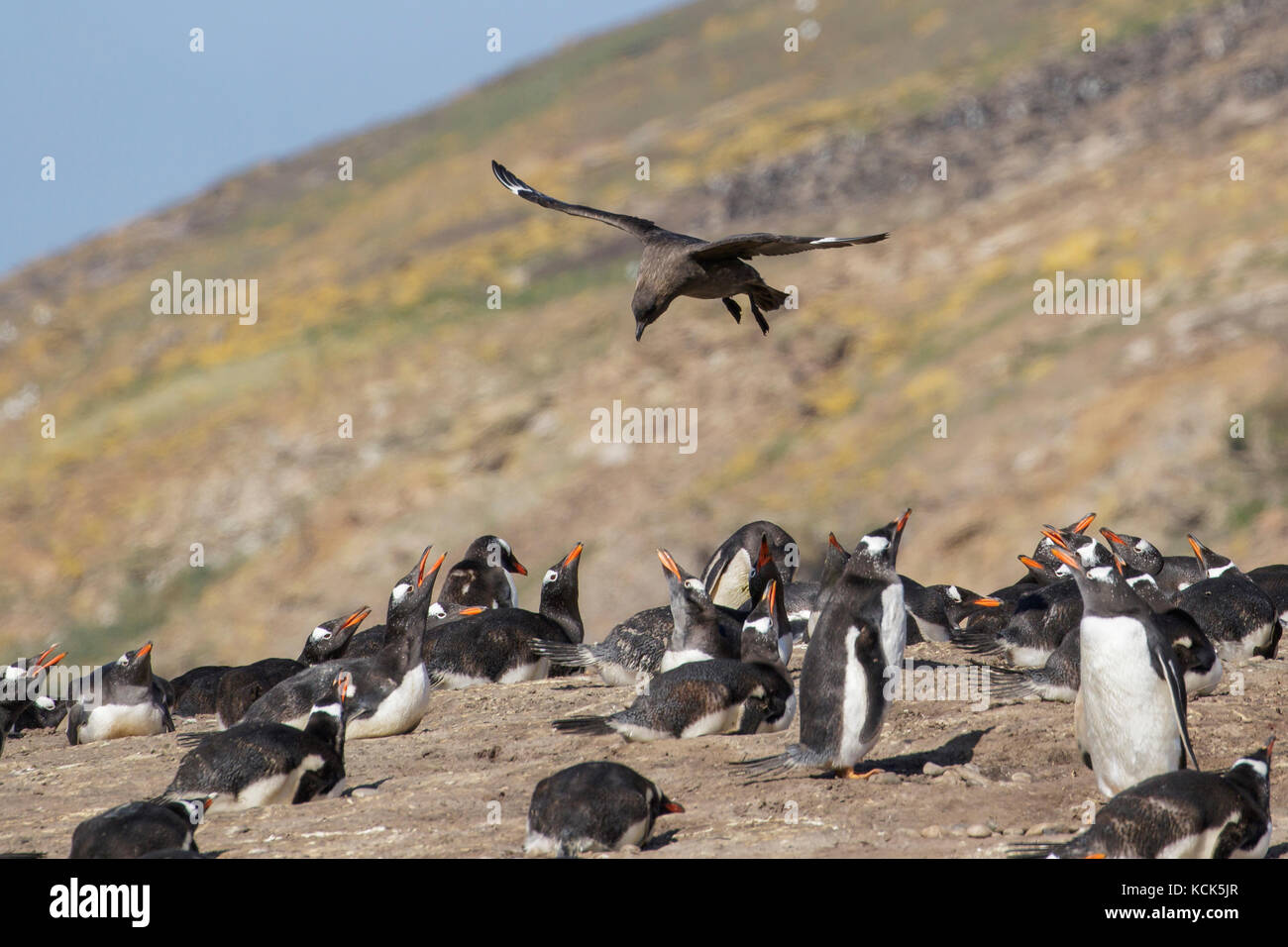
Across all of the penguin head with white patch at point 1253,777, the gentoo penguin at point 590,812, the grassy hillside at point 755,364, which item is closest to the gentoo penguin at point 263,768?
the gentoo penguin at point 590,812

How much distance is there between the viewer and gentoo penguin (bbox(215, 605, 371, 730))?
11.2 metres

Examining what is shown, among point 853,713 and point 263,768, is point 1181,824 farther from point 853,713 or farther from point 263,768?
point 263,768

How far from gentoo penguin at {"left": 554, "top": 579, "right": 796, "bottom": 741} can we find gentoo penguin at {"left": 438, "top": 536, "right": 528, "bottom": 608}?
452cm

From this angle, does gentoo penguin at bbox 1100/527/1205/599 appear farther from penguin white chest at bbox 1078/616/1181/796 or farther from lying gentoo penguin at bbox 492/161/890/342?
lying gentoo penguin at bbox 492/161/890/342

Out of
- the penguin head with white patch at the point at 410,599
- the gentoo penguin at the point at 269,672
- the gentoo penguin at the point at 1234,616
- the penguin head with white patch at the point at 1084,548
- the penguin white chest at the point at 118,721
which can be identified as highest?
the penguin head with white patch at the point at 1084,548

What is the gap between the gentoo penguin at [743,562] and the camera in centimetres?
1266

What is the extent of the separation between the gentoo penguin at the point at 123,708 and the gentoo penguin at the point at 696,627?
4096 mm

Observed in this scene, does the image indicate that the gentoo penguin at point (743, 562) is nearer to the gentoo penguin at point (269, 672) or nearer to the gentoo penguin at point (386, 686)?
the gentoo penguin at point (269, 672)

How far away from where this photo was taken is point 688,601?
404 inches

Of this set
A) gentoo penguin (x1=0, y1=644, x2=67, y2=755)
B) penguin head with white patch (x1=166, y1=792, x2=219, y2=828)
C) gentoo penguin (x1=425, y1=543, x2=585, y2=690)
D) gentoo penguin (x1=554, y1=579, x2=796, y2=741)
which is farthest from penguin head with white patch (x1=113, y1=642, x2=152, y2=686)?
penguin head with white patch (x1=166, y1=792, x2=219, y2=828)

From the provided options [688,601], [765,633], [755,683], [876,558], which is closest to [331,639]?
[688,601]

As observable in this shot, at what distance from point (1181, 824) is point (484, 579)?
8385 millimetres

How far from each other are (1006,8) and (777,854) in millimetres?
41435

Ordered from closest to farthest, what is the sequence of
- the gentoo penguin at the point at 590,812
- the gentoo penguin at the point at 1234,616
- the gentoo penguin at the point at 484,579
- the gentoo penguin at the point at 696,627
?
the gentoo penguin at the point at 590,812 < the gentoo penguin at the point at 696,627 < the gentoo penguin at the point at 1234,616 < the gentoo penguin at the point at 484,579
